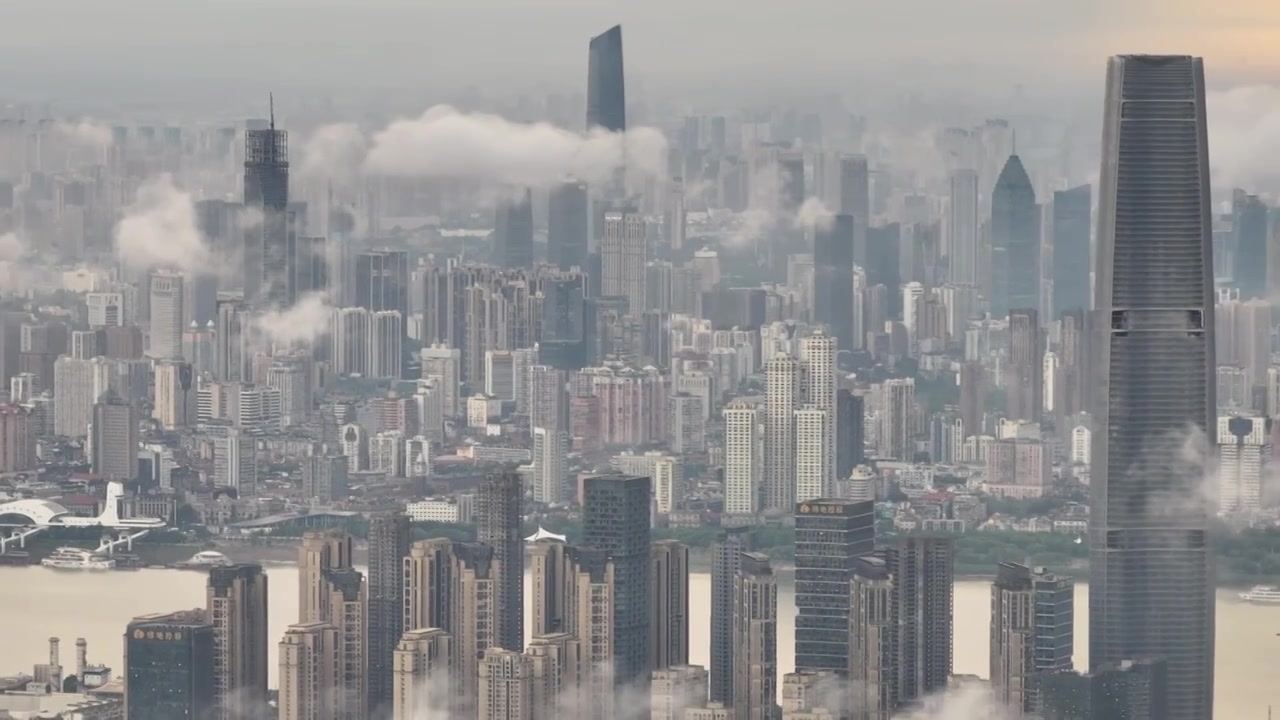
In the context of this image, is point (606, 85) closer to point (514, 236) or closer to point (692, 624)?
point (514, 236)

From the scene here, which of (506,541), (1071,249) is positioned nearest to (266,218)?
(1071,249)

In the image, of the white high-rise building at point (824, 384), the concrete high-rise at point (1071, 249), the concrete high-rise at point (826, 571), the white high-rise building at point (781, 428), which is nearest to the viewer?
the concrete high-rise at point (826, 571)

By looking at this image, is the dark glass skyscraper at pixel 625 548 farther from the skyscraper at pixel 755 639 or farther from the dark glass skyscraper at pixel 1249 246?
the dark glass skyscraper at pixel 1249 246

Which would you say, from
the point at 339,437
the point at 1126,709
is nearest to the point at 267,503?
the point at 339,437

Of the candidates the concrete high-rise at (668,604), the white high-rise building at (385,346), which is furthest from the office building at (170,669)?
the white high-rise building at (385,346)

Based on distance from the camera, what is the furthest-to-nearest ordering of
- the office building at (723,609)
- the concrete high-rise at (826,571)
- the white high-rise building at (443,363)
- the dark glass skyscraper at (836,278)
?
the white high-rise building at (443,363) < the dark glass skyscraper at (836,278) < the concrete high-rise at (826,571) < the office building at (723,609)

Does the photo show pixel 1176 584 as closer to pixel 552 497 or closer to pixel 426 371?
pixel 552 497
